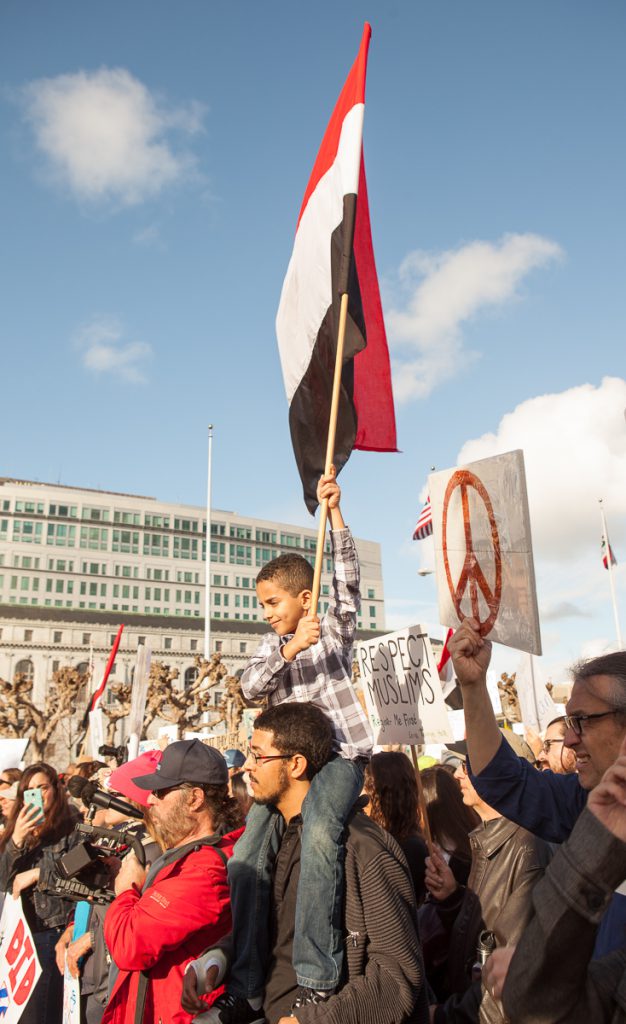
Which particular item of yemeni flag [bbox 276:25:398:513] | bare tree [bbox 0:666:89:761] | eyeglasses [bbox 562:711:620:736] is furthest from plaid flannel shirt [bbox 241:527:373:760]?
bare tree [bbox 0:666:89:761]

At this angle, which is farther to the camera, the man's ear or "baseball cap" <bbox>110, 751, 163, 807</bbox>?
"baseball cap" <bbox>110, 751, 163, 807</bbox>

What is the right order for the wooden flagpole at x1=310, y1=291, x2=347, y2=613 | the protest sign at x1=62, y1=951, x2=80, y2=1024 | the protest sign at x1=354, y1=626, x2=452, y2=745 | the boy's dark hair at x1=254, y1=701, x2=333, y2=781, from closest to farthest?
the boy's dark hair at x1=254, y1=701, x2=333, y2=781 → the wooden flagpole at x1=310, y1=291, x2=347, y2=613 → the protest sign at x1=62, y1=951, x2=80, y2=1024 → the protest sign at x1=354, y1=626, x2=452, y2=745

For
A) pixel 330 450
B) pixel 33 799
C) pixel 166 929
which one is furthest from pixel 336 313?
pixel 33 799

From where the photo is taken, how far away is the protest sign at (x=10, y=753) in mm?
9477

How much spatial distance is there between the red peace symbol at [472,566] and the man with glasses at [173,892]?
4.87 feet

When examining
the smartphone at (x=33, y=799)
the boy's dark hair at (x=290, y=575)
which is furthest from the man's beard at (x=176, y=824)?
the smartphone at (x=33, y=799)

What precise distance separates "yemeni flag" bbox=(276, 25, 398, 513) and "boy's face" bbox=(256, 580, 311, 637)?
111 cm

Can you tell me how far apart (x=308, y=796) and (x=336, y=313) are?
2903mm

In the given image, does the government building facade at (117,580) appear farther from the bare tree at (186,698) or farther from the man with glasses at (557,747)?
the man with glasses at (557,747)

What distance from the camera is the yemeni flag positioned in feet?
15.6

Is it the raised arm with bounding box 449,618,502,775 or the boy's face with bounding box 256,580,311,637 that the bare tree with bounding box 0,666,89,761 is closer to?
the boy's face with bounding box 256,580,311,637

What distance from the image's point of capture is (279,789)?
10.5 ft

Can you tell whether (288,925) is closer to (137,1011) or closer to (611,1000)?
(137,1011)

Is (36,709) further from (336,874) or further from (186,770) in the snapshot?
(336,874)
